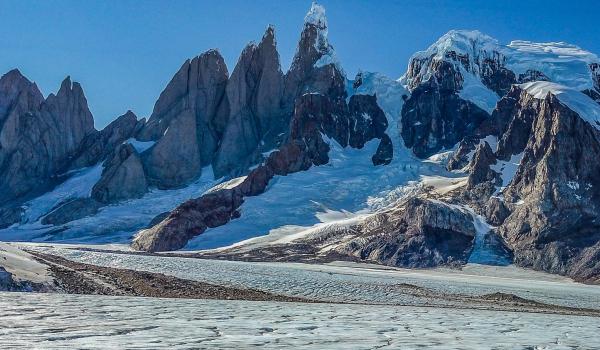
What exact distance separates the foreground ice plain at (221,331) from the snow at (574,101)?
144566mm

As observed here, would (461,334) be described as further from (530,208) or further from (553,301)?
→ (530,208)

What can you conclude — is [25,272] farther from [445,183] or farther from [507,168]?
[445,183]

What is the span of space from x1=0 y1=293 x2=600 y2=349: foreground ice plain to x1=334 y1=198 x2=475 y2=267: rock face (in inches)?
4418

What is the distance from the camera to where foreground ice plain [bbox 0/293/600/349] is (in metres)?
17.3

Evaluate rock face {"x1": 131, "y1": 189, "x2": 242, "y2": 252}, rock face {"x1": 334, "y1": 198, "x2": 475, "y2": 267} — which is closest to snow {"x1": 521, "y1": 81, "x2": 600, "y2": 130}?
rock face {"x1": 334, "y1": 198, "x2": 475, "y2": 267}

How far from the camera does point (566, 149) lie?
496 feet

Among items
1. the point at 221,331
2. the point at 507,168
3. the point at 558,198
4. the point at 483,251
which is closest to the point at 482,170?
the point at 507,168

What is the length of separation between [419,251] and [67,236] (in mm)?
105242

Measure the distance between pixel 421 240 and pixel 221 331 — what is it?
414 ft

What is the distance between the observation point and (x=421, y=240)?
14300cm

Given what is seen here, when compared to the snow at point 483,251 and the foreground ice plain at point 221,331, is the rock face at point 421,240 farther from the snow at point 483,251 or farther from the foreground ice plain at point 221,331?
the foreground ice plain at point 221,331

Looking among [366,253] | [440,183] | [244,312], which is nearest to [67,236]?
[366,253]

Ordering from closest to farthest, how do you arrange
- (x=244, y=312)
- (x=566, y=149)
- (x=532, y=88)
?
1. (x=244, y=312)
2. (x=566, y=149)
3. (x=532, y=88)

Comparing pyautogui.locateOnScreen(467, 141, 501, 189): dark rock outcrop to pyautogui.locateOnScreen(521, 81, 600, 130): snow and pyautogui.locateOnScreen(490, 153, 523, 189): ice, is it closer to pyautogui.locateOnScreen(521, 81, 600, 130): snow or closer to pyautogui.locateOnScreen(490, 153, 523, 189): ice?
pyautogui.locateOnScreen(490, 153, 523, 189): ice
